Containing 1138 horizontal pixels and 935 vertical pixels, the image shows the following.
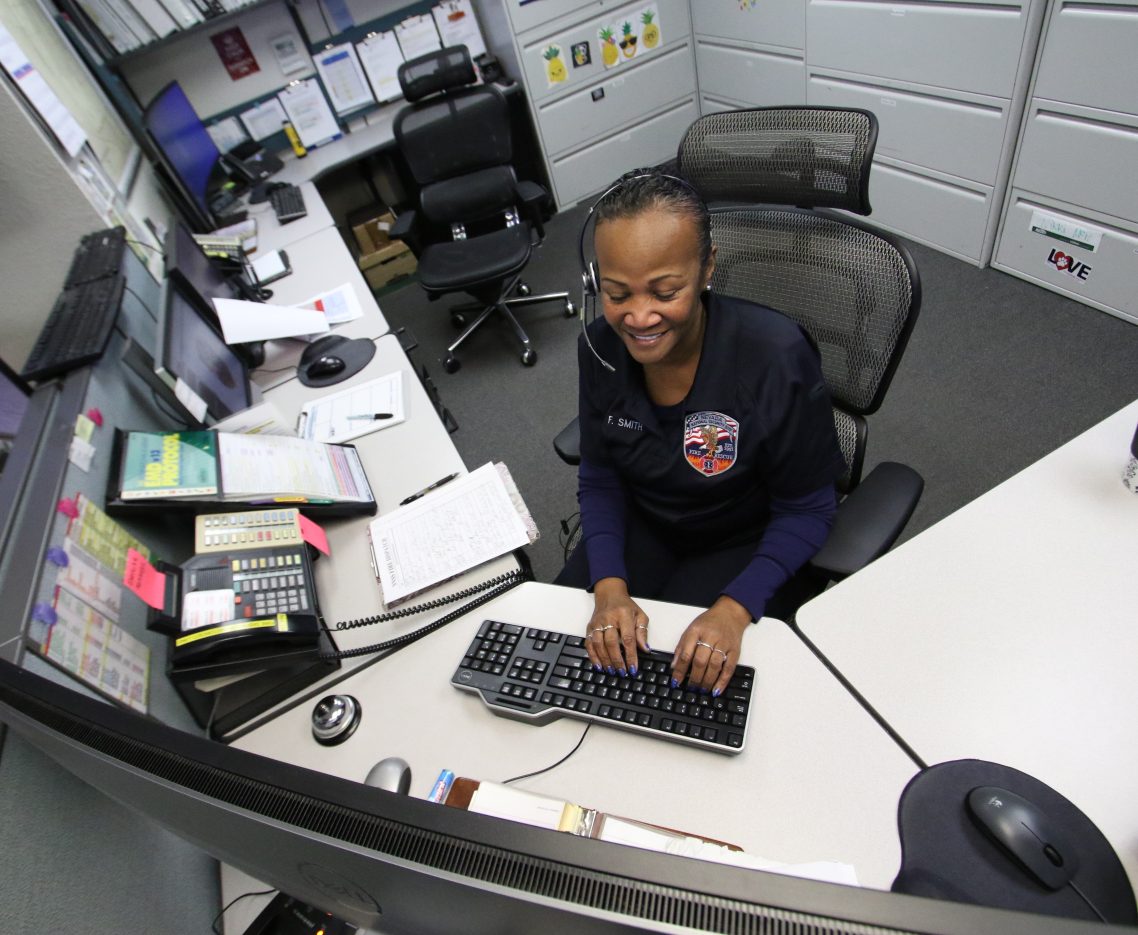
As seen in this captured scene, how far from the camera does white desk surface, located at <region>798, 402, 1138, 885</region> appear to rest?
735mm

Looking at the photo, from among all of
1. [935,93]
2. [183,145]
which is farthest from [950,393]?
[183,145]

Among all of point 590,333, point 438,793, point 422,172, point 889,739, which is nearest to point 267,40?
point 422,172

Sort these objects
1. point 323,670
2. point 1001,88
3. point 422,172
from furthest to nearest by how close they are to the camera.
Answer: point 422,172 → point 1001,88 → point 323,670

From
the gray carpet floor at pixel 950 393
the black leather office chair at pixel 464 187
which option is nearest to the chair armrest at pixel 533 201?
the black leather office chair at pixel 464 187

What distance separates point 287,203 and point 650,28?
2.12m

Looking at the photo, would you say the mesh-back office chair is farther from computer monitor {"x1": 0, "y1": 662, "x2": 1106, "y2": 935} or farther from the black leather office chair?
the black leather office chair

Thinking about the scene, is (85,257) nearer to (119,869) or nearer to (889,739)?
(119,869)

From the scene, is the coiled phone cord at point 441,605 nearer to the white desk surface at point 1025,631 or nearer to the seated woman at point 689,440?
the seated woman at point 689,440

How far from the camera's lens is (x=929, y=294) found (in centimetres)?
258

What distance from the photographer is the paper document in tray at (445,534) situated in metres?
1.15

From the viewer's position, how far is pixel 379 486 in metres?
1.41

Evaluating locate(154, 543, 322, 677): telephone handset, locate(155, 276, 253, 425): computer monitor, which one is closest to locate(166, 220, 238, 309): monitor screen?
locate(155, 276, 253, 425): computer monitor

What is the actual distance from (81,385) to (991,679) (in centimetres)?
146

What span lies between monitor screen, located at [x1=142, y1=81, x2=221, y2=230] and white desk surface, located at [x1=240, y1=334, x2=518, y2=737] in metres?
1.30
